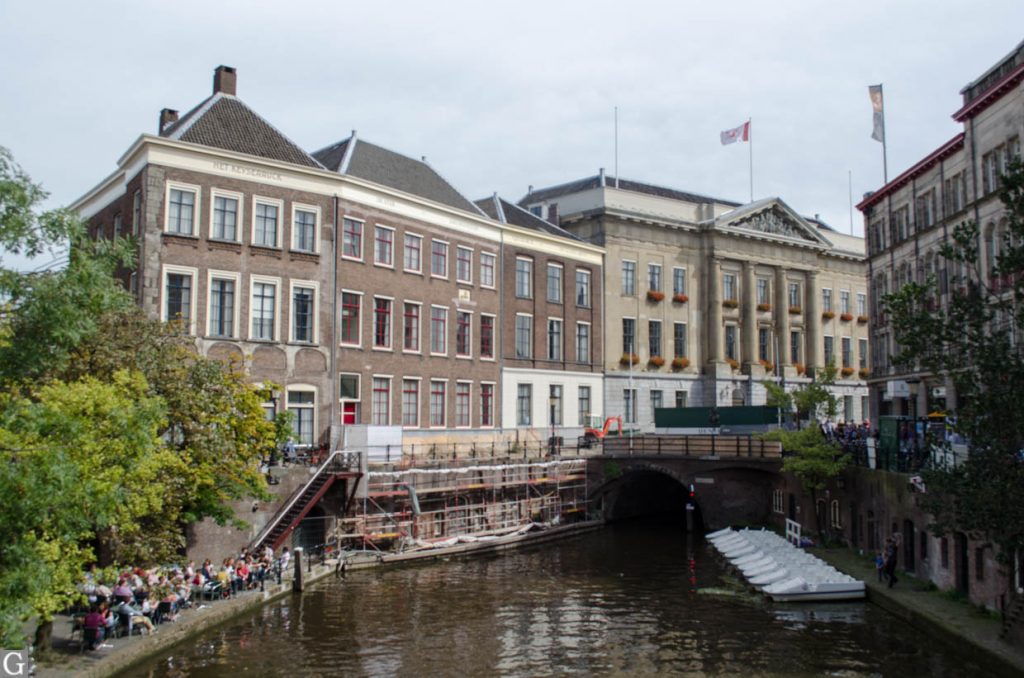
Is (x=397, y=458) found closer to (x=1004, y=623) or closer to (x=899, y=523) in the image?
(x=899, y=523)

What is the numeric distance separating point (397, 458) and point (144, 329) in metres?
15.7

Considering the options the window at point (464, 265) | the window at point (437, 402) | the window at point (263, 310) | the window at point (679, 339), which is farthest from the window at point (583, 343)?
the window at point (263, 310)

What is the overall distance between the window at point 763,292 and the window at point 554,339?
19.8 meters

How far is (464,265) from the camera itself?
171 feet

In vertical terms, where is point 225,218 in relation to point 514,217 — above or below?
below

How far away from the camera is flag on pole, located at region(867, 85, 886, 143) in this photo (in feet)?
177

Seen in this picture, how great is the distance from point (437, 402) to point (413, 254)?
7.85 meters

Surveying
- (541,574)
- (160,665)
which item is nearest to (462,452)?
(541,574)

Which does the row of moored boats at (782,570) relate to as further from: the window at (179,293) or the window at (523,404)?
the window at (179,293)

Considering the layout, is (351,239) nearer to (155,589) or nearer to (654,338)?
(155,589)

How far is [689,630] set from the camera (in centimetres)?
2752

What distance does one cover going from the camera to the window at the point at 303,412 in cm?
4203

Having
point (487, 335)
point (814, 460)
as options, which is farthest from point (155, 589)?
point (487, 335)

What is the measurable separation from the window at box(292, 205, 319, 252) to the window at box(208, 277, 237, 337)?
146 inches
